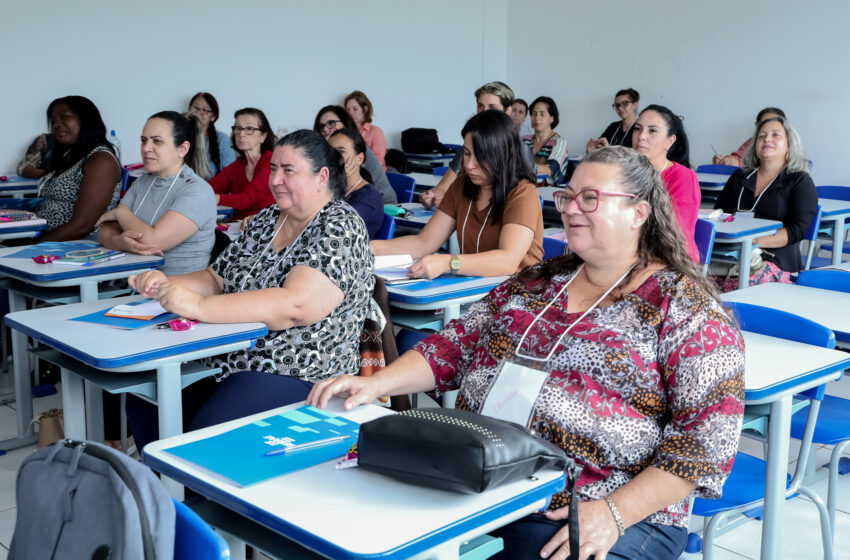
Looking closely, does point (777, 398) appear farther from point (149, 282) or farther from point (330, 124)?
point (330, 124)

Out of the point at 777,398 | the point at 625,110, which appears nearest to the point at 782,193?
the point at 777,398

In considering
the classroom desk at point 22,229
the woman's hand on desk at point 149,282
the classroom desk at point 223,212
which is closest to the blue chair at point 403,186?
the classroom desk at point 223,212

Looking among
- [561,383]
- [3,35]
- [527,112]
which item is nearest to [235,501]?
[561,383]

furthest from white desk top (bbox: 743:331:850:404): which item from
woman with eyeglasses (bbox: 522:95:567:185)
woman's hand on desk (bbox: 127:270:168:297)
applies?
woman with eyeglasses (bbox: 522:95:567:185)

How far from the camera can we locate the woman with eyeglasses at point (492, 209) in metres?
2.96

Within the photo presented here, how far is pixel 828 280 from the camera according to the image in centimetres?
293

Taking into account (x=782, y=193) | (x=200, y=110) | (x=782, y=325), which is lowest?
(x=782, y=325)

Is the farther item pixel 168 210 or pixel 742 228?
pixel 742 228

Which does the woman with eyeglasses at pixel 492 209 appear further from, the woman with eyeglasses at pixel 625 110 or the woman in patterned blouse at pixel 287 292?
the woman with eyeglasses at pixel 625 110

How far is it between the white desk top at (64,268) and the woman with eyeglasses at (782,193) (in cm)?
280

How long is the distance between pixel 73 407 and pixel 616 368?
1662 millimetres

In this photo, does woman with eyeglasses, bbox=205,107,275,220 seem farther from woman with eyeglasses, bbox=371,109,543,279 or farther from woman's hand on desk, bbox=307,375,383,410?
woman's hand on desk, bbox=307,375,383,410

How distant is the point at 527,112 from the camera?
29.5 feet

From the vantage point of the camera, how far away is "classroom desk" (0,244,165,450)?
3018mm
